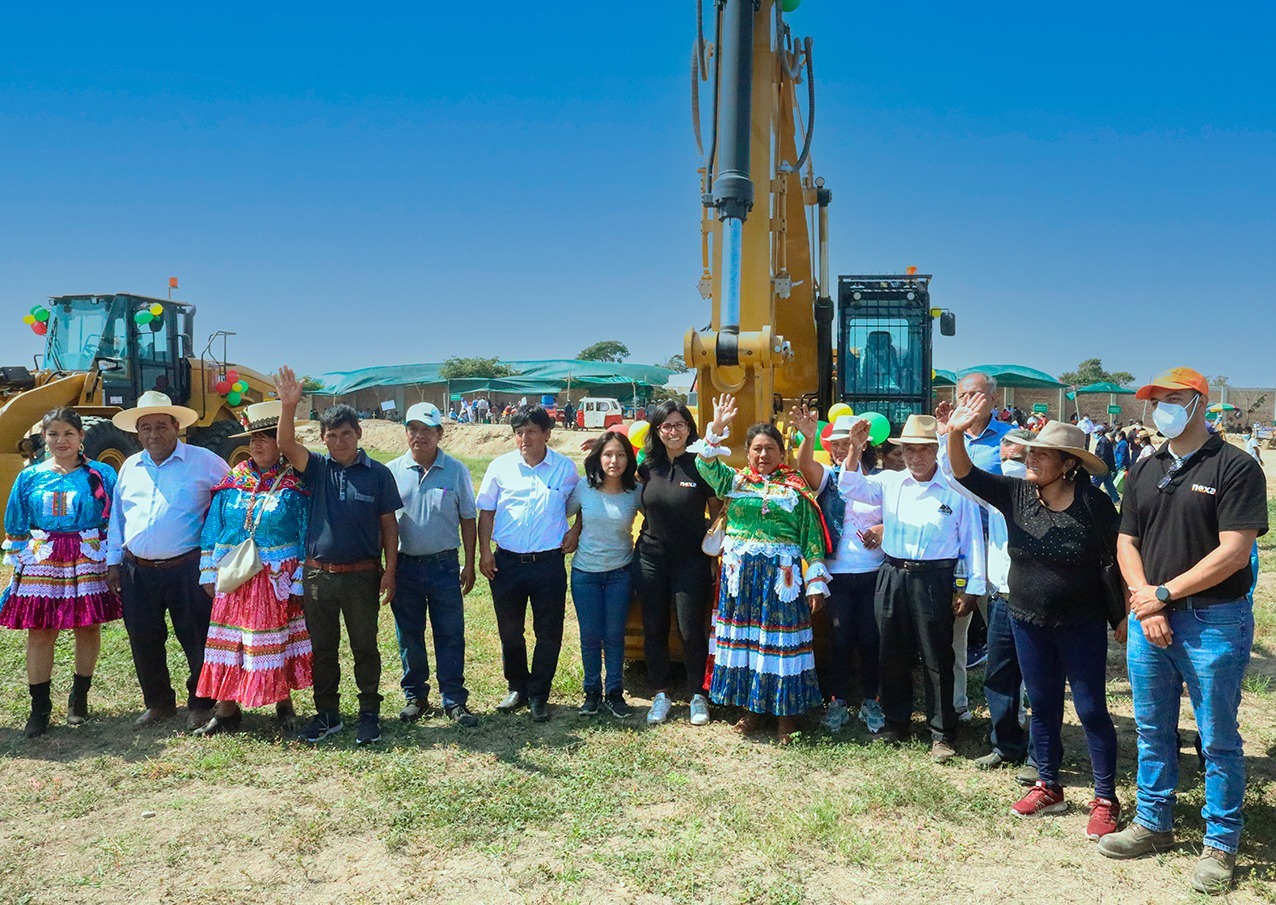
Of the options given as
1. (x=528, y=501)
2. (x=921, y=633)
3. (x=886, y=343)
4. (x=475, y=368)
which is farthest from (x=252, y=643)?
(x=475, y=368)

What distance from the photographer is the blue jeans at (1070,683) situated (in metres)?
3.80

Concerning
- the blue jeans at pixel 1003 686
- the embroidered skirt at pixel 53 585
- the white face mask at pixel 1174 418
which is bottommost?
the blue jeans at pixel 1003 686

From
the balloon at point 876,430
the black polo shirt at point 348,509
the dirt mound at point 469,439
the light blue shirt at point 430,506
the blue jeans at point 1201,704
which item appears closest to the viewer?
the blue jeans at point 1201,704

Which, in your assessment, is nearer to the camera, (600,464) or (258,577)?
(258,577)

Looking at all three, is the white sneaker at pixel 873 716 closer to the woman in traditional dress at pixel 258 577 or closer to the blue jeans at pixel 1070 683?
the blue jeans at pixel 1070 683

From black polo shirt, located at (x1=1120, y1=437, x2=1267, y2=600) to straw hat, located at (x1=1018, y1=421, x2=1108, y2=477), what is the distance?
0.22m

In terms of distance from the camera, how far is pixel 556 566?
519 cm

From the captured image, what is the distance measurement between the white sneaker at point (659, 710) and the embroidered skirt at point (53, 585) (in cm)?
311

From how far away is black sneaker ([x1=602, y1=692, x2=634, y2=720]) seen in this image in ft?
17.0

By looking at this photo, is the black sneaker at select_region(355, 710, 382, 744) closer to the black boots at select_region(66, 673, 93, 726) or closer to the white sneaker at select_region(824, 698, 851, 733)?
the black boots at select_region(66, 673, 93, 726)

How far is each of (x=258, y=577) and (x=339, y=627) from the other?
0.49 metres

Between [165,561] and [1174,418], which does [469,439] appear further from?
[1174,418]

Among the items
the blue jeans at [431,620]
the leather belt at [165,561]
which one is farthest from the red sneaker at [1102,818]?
the leather belt at [165,561]

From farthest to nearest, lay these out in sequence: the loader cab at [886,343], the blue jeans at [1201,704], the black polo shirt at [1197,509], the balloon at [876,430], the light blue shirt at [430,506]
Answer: the loader cab at [886,343] < the balloon at [876,430] < the light blue shirt at [430,506] < the blue jeans at [1201,704] < the black polo shirt at [1197,509]
